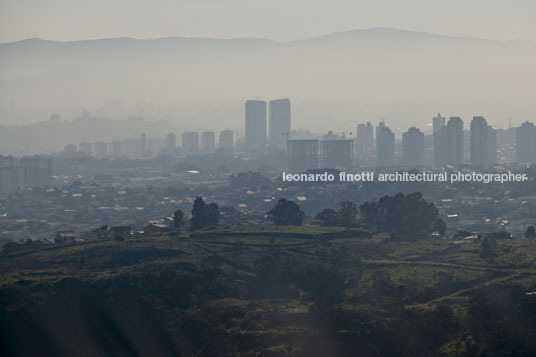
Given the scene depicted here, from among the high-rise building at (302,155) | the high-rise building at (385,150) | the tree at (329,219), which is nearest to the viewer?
the tree at (329,219)

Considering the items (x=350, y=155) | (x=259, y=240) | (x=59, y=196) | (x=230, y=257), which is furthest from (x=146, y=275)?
(x=350, y=155)

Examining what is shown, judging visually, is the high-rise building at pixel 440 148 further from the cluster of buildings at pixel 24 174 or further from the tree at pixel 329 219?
the tree at pixel 329 219

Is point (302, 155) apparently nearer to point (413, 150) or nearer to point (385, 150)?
point (385, 150)

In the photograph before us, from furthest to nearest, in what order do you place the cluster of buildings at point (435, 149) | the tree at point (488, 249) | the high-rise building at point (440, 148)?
the high-rise building at point (440, 148), the cluster of buildings at point (435, 149), the tree at point (488, 249)

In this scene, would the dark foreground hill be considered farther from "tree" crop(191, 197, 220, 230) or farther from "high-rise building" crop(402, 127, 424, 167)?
"high-rise building" crop(402, 127, 424, 167)

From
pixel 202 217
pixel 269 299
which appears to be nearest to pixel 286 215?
pixel 202 217

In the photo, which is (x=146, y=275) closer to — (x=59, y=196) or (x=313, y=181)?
(x=313, y=181)

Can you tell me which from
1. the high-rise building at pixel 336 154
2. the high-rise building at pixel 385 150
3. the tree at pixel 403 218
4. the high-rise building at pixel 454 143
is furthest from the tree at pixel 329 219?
the high-rise building at pixel 385 150
